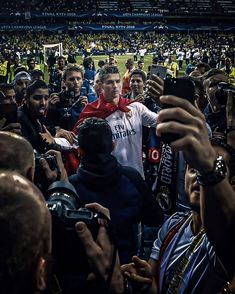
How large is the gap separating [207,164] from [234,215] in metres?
0.27

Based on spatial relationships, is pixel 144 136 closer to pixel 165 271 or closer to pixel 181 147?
pixel 165 271

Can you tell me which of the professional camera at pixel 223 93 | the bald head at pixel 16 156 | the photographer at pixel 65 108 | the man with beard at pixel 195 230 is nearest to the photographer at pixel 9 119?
the bald head at pixel 16 156

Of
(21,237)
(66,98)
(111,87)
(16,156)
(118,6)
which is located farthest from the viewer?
(118,6)

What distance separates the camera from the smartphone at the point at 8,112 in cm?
313

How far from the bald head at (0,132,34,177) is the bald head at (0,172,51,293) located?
0.72 m

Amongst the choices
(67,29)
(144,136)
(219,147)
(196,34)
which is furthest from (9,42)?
(219,147)

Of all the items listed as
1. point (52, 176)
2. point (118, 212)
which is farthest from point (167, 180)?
point (52, 176)

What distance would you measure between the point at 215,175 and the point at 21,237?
0.66m

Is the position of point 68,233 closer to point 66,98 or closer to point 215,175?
point 215,175

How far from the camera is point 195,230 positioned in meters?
2.16

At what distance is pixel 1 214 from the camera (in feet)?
4.25

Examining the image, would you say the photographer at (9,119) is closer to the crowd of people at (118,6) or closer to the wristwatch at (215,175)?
the wristwatch at (215,175)

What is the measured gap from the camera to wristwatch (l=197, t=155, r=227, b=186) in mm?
1471

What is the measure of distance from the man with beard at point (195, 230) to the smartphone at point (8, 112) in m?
1.41
